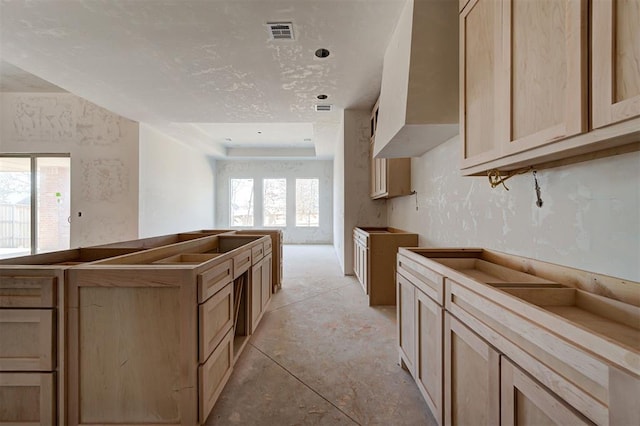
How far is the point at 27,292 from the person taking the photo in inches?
52.7

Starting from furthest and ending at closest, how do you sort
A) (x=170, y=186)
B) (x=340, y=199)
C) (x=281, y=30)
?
1. (x=170, y=186)
2. (x=340, y=199)
3. (x=281, y=30)

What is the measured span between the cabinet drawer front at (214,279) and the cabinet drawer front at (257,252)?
659 millimetres

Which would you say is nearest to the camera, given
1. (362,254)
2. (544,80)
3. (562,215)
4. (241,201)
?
(544,80)

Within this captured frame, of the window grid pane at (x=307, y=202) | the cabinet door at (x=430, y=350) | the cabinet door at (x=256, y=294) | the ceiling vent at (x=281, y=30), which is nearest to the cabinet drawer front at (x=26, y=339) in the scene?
the cabinet door at (x=256, y=294)

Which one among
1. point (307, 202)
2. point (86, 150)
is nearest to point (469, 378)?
point (86, 150)

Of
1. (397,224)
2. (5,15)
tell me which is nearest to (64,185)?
(5,15)

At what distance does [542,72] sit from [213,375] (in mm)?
2198

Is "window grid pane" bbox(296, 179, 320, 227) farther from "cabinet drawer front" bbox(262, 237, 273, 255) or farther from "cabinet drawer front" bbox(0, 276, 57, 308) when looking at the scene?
"cabinet drawer front" bbox(0, 276, 57, 308)

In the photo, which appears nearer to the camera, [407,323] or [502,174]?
[502,174]

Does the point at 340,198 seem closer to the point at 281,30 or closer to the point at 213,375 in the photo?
the point at 281,30

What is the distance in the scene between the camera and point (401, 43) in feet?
7.61

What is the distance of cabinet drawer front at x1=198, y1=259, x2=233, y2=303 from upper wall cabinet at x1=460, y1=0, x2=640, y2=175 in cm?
163

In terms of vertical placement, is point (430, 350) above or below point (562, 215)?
below

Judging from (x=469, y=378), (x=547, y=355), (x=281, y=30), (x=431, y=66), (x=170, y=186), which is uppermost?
(x=281, y=30)
